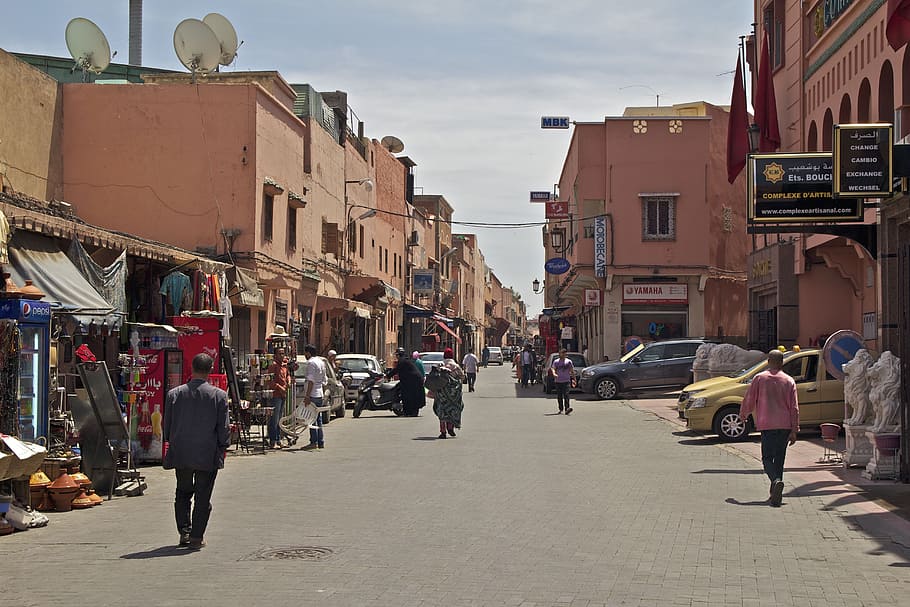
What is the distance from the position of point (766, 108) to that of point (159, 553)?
22.6 meters

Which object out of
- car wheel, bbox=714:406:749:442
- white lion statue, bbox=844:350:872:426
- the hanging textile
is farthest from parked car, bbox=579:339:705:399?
the hanging textile

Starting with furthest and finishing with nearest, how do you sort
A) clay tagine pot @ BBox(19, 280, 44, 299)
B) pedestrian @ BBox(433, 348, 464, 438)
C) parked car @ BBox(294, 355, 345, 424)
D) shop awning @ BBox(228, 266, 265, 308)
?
1. shop awning @ BBox(228, 266, 265, 308)
2. parked car @ BBox(294, 355, 345, 424)
3. pedestrian @ BBox(433, 348, 464, 438)
4. clay tagine pot @ BBox(19, 280, 44, 299)

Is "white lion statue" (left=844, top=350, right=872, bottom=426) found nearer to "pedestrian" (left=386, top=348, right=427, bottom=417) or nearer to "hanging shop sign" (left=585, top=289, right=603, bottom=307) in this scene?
"pedestrian" (left=386, top=348, right=427, bottom=417)

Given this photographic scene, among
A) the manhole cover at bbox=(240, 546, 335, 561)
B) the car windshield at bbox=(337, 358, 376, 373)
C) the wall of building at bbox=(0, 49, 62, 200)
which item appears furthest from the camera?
the car windshield at bbox=(337, 358, 376, 373)

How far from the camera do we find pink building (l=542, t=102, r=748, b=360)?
143ft

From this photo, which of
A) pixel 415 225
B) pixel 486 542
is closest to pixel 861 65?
pixel 486 542

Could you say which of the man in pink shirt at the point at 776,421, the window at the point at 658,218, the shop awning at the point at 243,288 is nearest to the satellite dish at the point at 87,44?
the shop awning at the point at 243,288

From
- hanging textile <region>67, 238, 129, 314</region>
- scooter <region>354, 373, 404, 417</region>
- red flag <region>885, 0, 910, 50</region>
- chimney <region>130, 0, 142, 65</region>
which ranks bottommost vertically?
scooter <region>354, 373, 404, 417</region>

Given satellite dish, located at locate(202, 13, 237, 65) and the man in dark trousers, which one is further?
satellite dish, located at locate(202, 13, 237, 65)

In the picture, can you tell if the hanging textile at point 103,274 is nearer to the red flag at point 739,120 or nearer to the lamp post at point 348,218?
the red flag at point 739,120

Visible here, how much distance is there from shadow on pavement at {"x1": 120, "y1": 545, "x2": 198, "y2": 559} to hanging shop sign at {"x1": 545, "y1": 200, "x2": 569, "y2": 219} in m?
42.6

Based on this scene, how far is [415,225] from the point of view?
64.3m

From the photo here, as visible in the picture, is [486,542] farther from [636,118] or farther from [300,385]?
[636,118]

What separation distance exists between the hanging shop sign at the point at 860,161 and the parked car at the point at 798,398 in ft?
19.6
